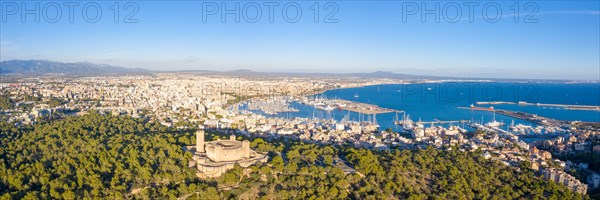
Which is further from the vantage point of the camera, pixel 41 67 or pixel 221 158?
pixel 41 67

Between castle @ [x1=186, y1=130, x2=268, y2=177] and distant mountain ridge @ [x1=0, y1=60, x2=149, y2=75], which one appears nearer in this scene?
castle @ [x1=186, y1=130, x2=268, y2=177]

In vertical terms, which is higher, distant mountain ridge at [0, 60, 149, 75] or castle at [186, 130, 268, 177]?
distant mountain ridge at [0, 60, 149, 75]

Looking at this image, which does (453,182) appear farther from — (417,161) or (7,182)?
(7,182)

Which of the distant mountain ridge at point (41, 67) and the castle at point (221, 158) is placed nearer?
the castle at point (221, 158)

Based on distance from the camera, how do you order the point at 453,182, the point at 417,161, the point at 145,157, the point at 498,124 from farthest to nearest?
the point at 498,124 < the point at 417,161 < the point at 145,157 < the point at 453,182

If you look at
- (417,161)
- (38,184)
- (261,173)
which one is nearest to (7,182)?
(38,184)

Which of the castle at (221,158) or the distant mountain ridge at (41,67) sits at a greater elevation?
the distant mountain ridge at (41,67)

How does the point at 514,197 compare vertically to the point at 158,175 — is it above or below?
below

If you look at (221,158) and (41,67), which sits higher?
(41,67)
